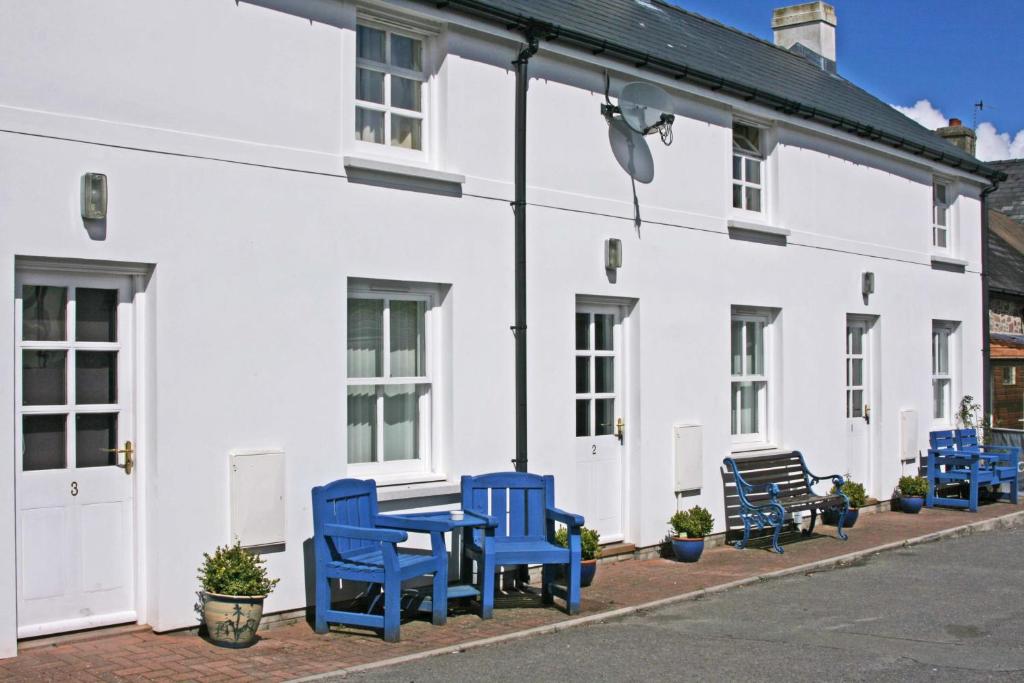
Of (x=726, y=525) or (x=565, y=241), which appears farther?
(x=726, y=525)

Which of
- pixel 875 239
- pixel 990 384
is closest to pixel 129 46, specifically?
pixel 875 239

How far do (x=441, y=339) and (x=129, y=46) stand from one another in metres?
3.45

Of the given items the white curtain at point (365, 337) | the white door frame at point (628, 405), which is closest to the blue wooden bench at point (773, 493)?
the white door frame at point (628, 405)

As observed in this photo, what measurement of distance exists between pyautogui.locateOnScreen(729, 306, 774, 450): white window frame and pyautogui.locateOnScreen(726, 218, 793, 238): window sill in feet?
3.01

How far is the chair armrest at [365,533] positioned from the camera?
7.80 m

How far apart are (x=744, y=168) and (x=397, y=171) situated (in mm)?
5656

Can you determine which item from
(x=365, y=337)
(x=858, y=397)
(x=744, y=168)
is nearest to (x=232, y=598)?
(x=365, y=337)

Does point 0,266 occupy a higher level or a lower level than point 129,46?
lower

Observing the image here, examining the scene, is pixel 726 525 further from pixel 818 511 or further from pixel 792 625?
pixel 792 625

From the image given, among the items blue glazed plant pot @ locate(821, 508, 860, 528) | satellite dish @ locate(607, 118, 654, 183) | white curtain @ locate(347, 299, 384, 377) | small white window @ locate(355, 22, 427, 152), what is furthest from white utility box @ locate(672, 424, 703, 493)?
small white window @ locate(355, 22, 427, 152)

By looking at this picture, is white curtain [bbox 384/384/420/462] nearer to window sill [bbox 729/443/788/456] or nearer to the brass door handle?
the brass door handle

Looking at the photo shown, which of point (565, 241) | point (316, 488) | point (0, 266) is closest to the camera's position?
point (0, 266)

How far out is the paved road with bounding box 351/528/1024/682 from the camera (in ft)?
23.7

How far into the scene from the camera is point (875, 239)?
15594 millimetres
